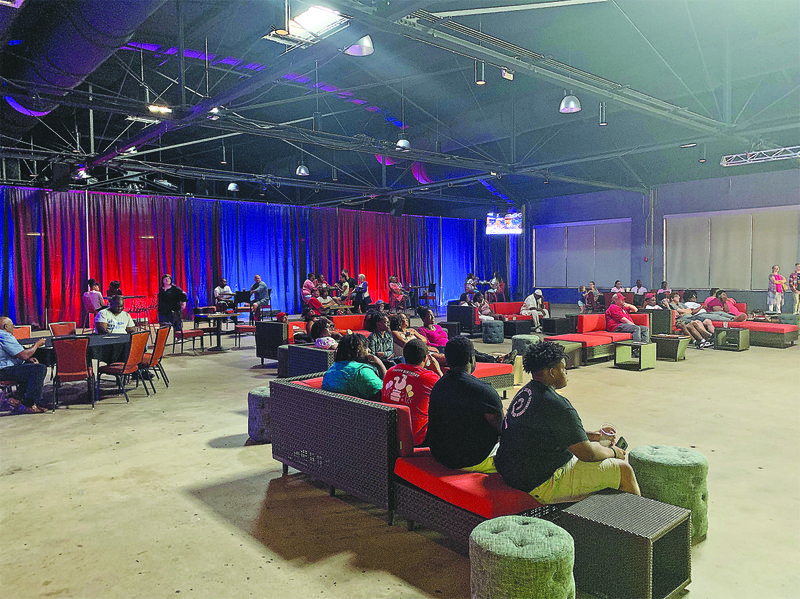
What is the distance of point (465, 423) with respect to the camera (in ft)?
9.16

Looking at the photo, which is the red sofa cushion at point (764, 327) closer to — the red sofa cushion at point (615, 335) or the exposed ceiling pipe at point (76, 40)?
the red sofa cushion at point (615, 335)

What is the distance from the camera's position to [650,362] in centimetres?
791

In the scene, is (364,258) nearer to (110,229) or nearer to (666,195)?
(110,229)

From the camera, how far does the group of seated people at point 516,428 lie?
8.19 ft

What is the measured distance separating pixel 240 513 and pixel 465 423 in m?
1.46

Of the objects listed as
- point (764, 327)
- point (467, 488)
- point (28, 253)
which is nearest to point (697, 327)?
point (764, 327)

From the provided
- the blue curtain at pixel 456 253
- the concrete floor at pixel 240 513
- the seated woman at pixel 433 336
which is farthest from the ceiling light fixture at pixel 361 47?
the blue curtain at pixel 456 253

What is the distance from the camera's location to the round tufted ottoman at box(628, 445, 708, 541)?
280 cm

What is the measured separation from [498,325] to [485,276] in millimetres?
11842

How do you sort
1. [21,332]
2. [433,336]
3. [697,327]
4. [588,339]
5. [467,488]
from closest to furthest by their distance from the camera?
[467,488]
[433,336]
[21,332]
[588,339]
[697,327]

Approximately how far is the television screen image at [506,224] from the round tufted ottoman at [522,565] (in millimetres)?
17722

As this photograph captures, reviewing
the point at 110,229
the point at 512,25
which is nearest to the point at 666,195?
the point at 512,25

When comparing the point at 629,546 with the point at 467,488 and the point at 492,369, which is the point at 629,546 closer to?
the point at 467,488

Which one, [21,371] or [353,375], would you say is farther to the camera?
[21,371]
